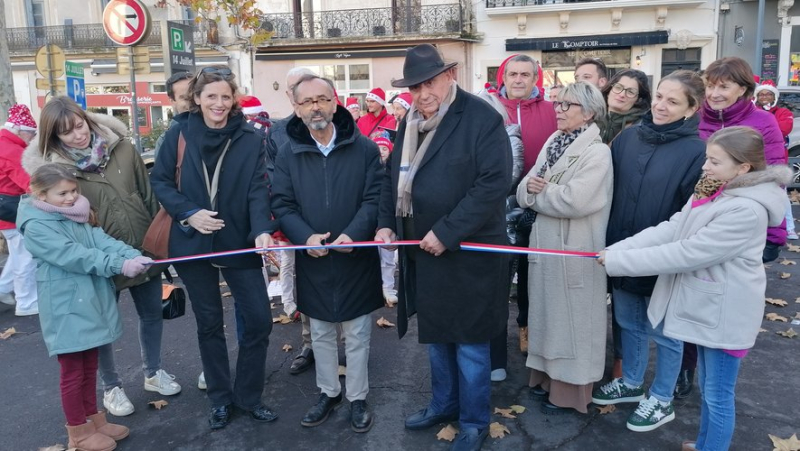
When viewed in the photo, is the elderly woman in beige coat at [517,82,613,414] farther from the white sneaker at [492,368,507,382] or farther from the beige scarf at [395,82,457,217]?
the beige scarf at [395,82,457,217]

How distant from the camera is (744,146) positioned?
2.87 m

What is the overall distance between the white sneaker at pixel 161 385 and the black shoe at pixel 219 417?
1.91ft

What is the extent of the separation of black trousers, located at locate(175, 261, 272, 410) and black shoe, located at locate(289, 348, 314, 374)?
71 centimetres

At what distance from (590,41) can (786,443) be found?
19062 mm

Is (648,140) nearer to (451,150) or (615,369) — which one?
(451,150)

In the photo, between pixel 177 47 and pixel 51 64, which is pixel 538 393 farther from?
pixel 51 64

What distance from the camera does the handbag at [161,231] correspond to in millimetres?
3684

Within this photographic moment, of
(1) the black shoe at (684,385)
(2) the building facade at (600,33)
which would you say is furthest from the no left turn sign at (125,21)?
(2) the building facade at (600,33)

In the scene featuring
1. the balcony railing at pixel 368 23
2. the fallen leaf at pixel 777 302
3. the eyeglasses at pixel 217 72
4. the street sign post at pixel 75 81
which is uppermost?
the balcony railing at pixel 368 23

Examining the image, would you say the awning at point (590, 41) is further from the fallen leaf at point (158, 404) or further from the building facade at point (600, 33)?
the fallen leaf at point (158, 404)

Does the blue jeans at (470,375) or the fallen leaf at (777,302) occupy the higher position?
the blue jeans at (470,375)

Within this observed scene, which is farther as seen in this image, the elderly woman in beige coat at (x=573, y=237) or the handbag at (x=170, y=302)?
the handbag at (x=170, y=302)

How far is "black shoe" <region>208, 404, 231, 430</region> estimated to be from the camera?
3852 millimetres

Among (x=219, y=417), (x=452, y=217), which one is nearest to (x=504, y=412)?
(x=452, y=217)
